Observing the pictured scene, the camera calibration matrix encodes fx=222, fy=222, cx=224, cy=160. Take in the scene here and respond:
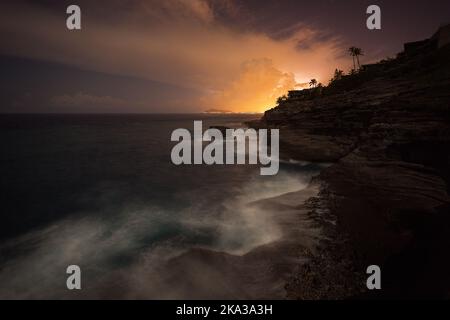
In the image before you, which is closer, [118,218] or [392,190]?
[392,190]

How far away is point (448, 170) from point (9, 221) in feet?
92.9

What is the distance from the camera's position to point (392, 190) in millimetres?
12945

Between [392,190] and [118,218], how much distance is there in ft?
56.8

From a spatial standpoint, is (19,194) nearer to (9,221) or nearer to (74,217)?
(9,221)

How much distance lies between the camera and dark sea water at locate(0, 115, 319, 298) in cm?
1009

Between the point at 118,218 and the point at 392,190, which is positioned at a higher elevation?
the point at 392,190

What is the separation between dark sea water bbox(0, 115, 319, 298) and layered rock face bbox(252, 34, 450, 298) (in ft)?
11.4

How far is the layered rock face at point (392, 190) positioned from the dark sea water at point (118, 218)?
3488mm

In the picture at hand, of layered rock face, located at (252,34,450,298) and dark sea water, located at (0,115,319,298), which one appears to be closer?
layered rock face, located at (252,34,450,298)

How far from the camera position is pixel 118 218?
15133mm

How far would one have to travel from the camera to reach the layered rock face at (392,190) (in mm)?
7645

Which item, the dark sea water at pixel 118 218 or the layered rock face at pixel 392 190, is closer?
the layered rock face at pixel 392 190

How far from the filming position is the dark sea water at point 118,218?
10094mm
